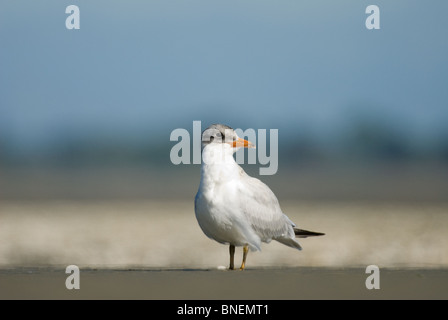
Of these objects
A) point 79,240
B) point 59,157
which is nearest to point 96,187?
point 79,240

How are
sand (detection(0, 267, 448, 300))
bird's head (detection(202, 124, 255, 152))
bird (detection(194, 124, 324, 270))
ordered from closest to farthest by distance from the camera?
sand (detection(0, 267, 448, 300)) < bird (detection(194, 124, 324, 270)) < bird's head (detection(202, 124, 255, 152))

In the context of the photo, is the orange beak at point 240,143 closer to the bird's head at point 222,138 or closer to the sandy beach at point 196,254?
the bird's head at point 222,138

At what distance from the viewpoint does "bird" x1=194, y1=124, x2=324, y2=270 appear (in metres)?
11.0

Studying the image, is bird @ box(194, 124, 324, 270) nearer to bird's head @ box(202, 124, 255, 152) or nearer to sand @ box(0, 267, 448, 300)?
bird's head @ box(202, 124, 255, 152)

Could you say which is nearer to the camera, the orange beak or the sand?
the sand

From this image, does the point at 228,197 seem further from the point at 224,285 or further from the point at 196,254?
the point at 196,254

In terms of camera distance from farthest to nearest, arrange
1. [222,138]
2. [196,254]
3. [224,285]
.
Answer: [196,254], [222,138], [224,285]

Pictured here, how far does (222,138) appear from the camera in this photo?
11227mm

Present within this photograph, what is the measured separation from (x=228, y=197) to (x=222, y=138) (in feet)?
1.85

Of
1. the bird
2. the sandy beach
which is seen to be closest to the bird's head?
the bird

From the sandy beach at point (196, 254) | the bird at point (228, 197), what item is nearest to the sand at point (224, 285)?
the sandy beach at point (196, 254)

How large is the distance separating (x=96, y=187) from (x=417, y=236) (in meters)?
24.5

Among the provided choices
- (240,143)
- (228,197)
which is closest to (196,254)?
(240,143)
